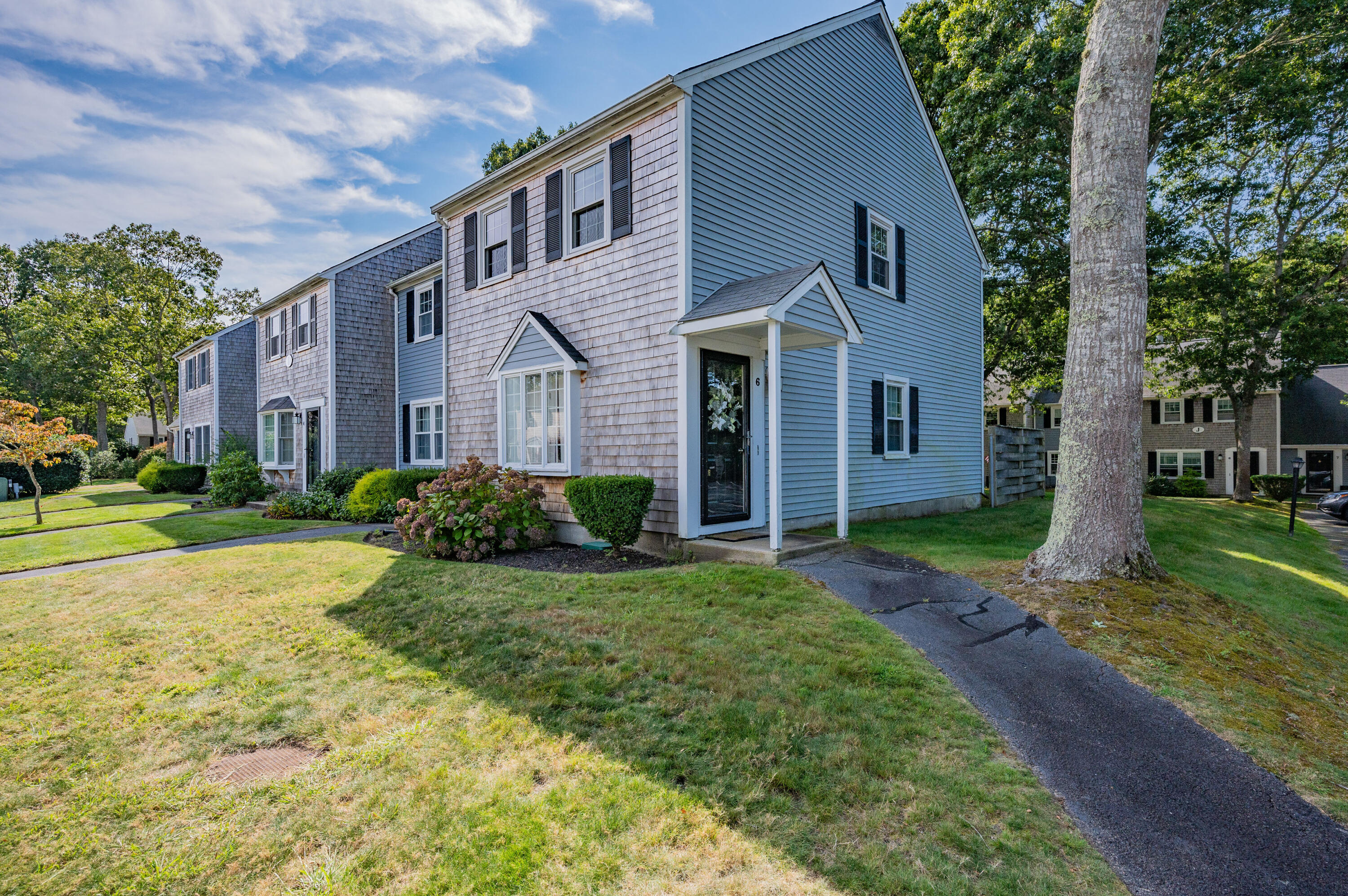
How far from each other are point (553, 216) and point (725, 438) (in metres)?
4.66

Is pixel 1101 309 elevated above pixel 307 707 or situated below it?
above

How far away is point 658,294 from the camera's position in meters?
7.96

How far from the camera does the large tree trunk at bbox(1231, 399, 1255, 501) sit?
21359mm

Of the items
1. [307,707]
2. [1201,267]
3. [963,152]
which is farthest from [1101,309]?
[1201,267]

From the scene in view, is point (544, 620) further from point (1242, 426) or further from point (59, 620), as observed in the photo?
point (1242, 426)

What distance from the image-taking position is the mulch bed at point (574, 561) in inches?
288

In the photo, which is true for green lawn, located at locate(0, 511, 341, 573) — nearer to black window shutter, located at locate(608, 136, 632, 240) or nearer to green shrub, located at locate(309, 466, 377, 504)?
green shrub, located at locate(309, 466, 377, 504)

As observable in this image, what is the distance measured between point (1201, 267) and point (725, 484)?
1987 centimetres

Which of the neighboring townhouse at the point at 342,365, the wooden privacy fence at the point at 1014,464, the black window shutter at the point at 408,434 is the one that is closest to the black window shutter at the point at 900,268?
the wooden privacy fence at the point at 1014,464

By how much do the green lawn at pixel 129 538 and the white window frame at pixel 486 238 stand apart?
5.83 m

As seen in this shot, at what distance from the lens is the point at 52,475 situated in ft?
68.0

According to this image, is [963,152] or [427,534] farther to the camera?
[963,152]

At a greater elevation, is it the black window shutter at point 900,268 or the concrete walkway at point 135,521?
the black window shutter at point 900,268

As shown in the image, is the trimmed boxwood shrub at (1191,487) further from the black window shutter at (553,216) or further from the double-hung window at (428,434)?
the double-hung window at (428,434)
